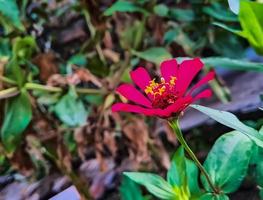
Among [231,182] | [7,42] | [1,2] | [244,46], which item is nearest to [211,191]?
[231,182]

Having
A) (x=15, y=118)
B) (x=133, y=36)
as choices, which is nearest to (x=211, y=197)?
(x=15, y=118)

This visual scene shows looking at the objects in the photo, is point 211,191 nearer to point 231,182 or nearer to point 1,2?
point 231,182

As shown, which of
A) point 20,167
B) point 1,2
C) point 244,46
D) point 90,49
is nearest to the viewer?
point 1,2

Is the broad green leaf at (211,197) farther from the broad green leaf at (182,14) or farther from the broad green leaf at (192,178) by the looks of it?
the broad green leaf at (182,14)

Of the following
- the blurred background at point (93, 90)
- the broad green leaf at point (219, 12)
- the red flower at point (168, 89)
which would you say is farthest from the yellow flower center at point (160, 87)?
the broad green leaf at point (219, 12)

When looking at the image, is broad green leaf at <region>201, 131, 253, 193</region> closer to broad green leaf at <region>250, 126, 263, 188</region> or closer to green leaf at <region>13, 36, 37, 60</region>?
broad green leaf at <region>250, 126, 263, 188</region>

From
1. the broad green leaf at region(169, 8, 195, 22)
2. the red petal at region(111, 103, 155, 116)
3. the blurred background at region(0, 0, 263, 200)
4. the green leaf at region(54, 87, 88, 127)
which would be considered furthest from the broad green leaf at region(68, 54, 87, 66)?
the red petal at region(111, 103, 155, 116)
